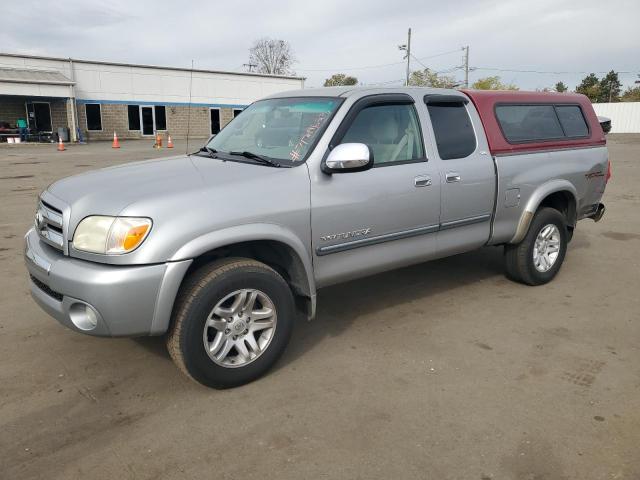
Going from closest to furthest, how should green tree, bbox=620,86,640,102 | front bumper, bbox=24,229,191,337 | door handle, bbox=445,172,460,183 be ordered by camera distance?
front bumper, bbox=24,229,191,337
door handle, bbox=445,172,460,183
green tree, bbox=620,86,640,102

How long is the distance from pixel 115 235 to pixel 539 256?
13.3ft

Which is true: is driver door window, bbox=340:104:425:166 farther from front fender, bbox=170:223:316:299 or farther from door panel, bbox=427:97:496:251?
front fender, bbox=170:223:316:299

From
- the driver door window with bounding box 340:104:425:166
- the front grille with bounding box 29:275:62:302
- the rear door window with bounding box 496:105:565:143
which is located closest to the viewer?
the front grille with bounding box 29:275:62:302

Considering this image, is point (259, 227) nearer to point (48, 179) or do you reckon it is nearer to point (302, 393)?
point (302, 393)

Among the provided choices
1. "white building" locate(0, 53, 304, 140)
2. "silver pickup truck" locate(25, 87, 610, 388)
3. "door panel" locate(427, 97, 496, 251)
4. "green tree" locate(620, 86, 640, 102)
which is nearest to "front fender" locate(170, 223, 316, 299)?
"silver pickup truck" locate(25, 87, 610, 388)

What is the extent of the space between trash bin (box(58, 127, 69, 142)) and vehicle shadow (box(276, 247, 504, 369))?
27.6 m

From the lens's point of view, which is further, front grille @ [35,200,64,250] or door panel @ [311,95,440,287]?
door panel @ [311,95,440,287]

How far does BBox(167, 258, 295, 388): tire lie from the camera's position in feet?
9.90

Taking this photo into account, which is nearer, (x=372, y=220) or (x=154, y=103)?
(x=372, y=220)

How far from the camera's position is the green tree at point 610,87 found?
73438 mm

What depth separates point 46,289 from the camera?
125 inches

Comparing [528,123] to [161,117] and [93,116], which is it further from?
[161,117]

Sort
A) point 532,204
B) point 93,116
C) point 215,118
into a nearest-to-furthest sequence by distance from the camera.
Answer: point 532,204
point 93,116
point 215,118

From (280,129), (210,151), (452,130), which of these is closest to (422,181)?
(452,130)
